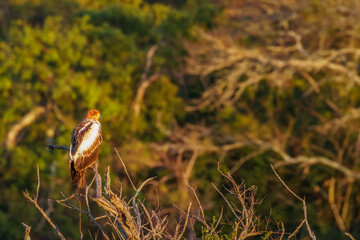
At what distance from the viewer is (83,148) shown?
680 cm

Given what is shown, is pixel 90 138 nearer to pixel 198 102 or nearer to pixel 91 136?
pixel 91 136

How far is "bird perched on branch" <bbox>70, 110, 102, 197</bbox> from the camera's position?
6801 millimetres

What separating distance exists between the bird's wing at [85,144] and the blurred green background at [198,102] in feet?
29.5

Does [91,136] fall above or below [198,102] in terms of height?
above

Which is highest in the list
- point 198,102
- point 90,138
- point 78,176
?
point 90,138

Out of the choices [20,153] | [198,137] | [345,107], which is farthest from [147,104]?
[345,107]

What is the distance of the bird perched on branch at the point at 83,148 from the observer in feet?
22.3

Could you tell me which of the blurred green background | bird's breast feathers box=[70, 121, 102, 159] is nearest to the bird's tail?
bird's breast feathers box=[70, 121, 102, 159]

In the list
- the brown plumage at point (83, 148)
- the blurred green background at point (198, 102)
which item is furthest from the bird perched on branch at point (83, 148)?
→ the blurred green background at point (198, 102)

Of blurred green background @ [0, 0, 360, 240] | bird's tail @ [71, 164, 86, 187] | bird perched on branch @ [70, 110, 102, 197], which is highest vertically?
bird perched on branch @ [70, 110, 102, 197]

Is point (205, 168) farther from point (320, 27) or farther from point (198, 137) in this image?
point (320, 27)

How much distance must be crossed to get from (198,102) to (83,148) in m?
11.6

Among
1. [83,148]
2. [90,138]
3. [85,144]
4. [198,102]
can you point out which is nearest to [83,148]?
[83,148]

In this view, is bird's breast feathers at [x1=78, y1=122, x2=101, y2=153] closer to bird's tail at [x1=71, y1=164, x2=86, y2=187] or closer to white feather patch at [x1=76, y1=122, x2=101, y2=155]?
white feather patch at [x1=76, y1=122, x2=101, y2=155]
